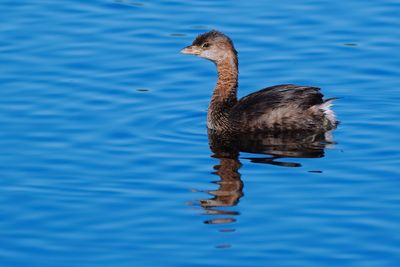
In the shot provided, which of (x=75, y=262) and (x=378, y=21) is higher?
(x=378, y=21)

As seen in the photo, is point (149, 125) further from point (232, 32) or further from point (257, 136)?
point (232, 32)

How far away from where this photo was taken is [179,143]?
44.3 ft

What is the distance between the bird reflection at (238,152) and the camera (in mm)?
11445

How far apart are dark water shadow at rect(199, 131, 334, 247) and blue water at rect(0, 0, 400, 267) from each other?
3 cm

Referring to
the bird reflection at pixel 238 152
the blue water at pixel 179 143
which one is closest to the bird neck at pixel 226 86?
the blue water at pixel 179 143

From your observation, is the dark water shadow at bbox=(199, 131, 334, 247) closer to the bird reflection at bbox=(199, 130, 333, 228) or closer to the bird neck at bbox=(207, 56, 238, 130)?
the bird reflection at bbox=(199, 130, 333, 228)

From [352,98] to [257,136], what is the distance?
1659 mm

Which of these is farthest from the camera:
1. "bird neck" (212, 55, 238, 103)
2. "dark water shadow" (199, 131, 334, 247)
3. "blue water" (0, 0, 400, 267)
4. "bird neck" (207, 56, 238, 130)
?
"bird neck" (212, 55, 238, 103)

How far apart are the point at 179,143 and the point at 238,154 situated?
753 millimetres

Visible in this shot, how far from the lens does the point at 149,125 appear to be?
46.3ft

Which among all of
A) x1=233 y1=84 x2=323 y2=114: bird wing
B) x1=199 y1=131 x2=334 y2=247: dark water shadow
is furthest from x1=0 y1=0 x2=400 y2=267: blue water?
x1=233 y1=84 x2=323 y2=114: bird wing

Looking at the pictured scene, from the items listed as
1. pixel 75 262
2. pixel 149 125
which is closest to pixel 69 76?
pixel 149 125

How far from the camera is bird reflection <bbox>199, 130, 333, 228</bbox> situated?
11445 millimetres

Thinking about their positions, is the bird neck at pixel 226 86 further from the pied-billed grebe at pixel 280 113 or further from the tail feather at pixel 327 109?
the tail feather at pixel 327 109
